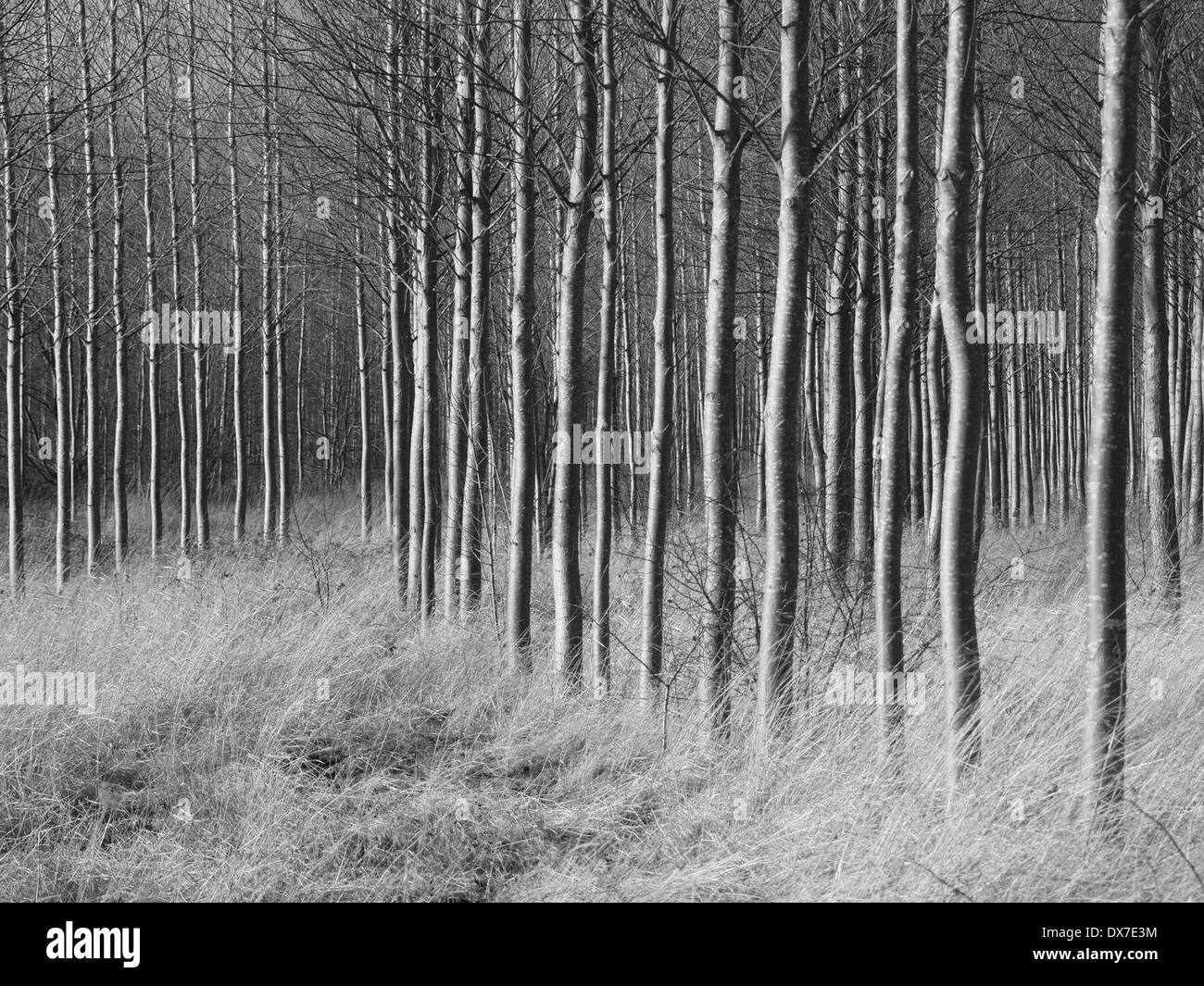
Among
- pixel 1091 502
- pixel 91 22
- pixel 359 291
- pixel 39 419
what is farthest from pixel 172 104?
pixel 39 419

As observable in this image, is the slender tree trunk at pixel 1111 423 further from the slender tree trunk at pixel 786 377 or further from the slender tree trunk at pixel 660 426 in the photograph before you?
the slender tree trunk at pixel 660 426

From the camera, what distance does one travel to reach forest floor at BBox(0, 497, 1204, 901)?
3.50 meters

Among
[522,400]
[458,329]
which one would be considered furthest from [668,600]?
[458,329]

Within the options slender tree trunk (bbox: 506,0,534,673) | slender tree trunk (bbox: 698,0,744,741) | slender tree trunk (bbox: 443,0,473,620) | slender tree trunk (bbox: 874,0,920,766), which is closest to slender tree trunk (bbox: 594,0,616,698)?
slender tree trunk (bbox: 506,0,534,673)

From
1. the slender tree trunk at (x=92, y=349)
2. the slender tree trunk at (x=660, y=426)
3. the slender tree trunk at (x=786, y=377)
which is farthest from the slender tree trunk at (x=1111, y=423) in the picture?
the slender tree trunk at (x=92, y=349)

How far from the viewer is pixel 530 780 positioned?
4.54 metres

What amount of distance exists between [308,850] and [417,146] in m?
6.19

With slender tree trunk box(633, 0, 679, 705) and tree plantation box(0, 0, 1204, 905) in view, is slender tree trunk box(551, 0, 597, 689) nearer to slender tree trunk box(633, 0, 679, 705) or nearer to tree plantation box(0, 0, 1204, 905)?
tree plantation box(0, 0, 1204, 905)

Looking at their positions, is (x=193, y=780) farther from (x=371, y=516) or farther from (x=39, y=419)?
(x=39, y=419)

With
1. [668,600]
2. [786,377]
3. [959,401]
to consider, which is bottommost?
[668,600]

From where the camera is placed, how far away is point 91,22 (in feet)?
36.3

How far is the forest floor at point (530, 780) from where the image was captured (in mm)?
3500

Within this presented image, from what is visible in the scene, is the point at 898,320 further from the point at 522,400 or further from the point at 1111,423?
the point at 522,400
